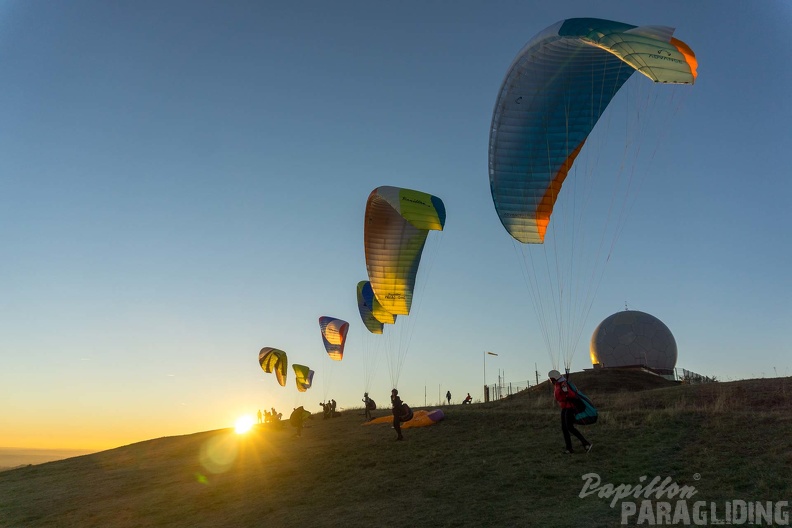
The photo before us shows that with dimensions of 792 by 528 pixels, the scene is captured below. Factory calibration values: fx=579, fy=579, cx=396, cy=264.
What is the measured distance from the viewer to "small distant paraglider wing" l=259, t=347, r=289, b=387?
51625 mm

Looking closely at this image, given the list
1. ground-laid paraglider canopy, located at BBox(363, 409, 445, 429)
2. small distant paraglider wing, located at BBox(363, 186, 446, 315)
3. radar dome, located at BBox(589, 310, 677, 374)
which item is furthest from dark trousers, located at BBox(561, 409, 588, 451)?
radar dome, located at BBox(589, 310, 677, 374)

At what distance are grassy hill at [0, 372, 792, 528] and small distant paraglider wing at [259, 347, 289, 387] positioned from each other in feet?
76.3

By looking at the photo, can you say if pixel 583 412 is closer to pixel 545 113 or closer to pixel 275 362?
pixel 545 113

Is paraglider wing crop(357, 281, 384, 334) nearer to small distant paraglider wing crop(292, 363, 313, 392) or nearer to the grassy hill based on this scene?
the grassy hill

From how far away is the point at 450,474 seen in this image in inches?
612

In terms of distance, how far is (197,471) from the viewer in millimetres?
23172

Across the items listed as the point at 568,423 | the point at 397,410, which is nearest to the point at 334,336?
the point at 397,410

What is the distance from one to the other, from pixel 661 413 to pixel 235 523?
13.8m

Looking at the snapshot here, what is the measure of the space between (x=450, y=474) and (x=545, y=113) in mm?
10327

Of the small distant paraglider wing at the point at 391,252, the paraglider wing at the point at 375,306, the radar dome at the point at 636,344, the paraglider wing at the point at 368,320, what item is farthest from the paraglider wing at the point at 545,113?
the radar dome at the point at 636,344

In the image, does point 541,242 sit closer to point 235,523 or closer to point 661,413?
point 661,413

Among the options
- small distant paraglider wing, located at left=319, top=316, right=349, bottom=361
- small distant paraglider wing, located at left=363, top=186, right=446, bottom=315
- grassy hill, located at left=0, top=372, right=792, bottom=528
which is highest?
small distant paraglider wing, located at left=363, top=186, right=446, bottom=315

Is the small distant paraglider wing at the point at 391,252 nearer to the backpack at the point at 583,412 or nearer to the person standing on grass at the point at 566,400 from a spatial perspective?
the person standing on grass at the point at 566,400

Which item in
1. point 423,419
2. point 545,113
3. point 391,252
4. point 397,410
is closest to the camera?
point 545,113
